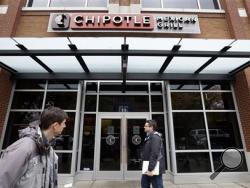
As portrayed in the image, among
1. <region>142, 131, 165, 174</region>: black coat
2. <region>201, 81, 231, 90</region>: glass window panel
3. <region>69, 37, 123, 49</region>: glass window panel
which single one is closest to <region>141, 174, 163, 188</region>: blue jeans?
<region>142, 131, 165, 174</region>: black coat

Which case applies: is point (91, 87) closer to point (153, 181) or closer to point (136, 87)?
point (136, 87)

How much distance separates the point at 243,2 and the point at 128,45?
7411mm

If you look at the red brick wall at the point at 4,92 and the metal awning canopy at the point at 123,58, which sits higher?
the metal awning canopy at the point at 123,58

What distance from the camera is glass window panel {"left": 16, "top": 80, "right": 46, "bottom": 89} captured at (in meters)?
8.86

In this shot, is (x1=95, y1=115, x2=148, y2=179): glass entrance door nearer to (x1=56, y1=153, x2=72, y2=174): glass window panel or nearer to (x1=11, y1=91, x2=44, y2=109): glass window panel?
(x1=56, y1=153, x2=72, y2=174): glass window panel

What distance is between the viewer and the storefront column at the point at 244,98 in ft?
26.7

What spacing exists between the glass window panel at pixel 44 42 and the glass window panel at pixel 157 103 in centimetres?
438

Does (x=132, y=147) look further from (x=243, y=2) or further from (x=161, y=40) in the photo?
(x=243, y=2)

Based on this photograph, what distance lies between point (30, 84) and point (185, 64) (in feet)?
21.5

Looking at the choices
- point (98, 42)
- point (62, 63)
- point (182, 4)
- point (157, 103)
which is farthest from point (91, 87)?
point (182, 4)

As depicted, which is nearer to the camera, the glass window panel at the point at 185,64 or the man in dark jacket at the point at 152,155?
the man in dark jacket at the point at 152,155

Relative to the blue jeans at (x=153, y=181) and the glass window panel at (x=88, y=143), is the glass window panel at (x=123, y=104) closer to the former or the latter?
the glass window panel at (x=88, y=143)

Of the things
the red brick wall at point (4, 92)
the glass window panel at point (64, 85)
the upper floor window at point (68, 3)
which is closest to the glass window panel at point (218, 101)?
the glass window panel at point (64, 85)

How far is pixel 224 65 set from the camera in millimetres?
7789
